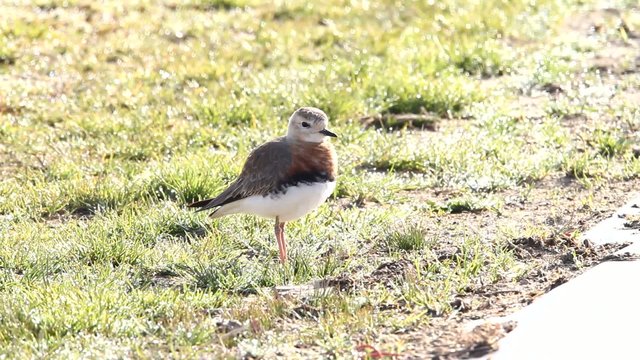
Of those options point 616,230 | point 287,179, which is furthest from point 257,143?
point 616,230

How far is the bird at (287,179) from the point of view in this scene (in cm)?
680

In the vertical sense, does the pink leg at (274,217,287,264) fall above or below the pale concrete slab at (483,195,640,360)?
below

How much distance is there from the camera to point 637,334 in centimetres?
532

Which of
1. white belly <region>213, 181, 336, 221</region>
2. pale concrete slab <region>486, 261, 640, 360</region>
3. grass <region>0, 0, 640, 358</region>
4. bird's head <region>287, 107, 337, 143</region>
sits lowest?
grass <region>0, 0, 640, 358</region>

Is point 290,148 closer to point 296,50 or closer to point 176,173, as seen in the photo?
point 176,173

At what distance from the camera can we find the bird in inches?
268

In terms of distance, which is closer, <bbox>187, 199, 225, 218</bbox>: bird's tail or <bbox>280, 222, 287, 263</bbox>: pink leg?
<bbox>280, 222, 287, 263</bbox>: pink leg

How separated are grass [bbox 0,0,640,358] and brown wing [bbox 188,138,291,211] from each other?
0.31 m

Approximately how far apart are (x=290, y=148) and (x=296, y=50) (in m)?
5.19

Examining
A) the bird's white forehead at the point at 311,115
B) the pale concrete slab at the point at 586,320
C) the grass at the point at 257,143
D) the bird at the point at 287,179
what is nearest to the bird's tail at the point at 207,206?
the bird at the point at 287,179

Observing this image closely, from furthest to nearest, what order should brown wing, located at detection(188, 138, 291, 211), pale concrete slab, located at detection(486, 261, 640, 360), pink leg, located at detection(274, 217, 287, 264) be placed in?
brown wing, located at detection(188, 138, 291, 211), pink leg, located at detection(274, 217, 287, 264), pale concrete slab, located at detection(486, 261, 640, 360)

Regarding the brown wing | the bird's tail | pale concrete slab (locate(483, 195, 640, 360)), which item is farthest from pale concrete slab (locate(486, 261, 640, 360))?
the bird's tail

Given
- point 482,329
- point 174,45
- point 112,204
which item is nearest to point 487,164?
point 112,204

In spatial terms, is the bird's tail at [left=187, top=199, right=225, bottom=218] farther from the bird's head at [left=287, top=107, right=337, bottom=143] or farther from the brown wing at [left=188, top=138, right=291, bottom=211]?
the bird's head at [left=287, top=107, right=337, bottom=143]
